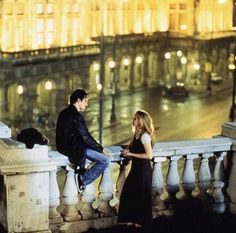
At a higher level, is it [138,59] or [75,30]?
[75,30]

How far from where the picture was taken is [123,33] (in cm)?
8406

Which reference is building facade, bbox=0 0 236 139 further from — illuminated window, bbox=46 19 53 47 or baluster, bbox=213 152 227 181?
baluster, bbox=213 152 227 181

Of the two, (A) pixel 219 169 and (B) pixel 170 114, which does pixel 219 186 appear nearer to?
(A) pixel 219 169

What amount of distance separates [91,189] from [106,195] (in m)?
0.29

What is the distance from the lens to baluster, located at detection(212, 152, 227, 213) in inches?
481

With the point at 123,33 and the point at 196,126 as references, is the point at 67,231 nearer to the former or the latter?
the point at 196,126

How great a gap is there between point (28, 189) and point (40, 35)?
62665 mm

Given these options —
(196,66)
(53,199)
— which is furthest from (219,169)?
(196,66)

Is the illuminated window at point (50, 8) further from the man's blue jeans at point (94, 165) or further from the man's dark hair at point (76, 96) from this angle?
the man's blue jeans at point (94, 165)

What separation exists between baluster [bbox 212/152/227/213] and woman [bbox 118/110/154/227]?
58.1 inches

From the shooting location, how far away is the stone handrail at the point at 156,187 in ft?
36.5

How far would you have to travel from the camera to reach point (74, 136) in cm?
1084

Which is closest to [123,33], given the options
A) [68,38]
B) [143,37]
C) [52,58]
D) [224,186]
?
[143,37]

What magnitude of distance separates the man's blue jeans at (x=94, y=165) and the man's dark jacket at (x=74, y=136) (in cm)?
12
